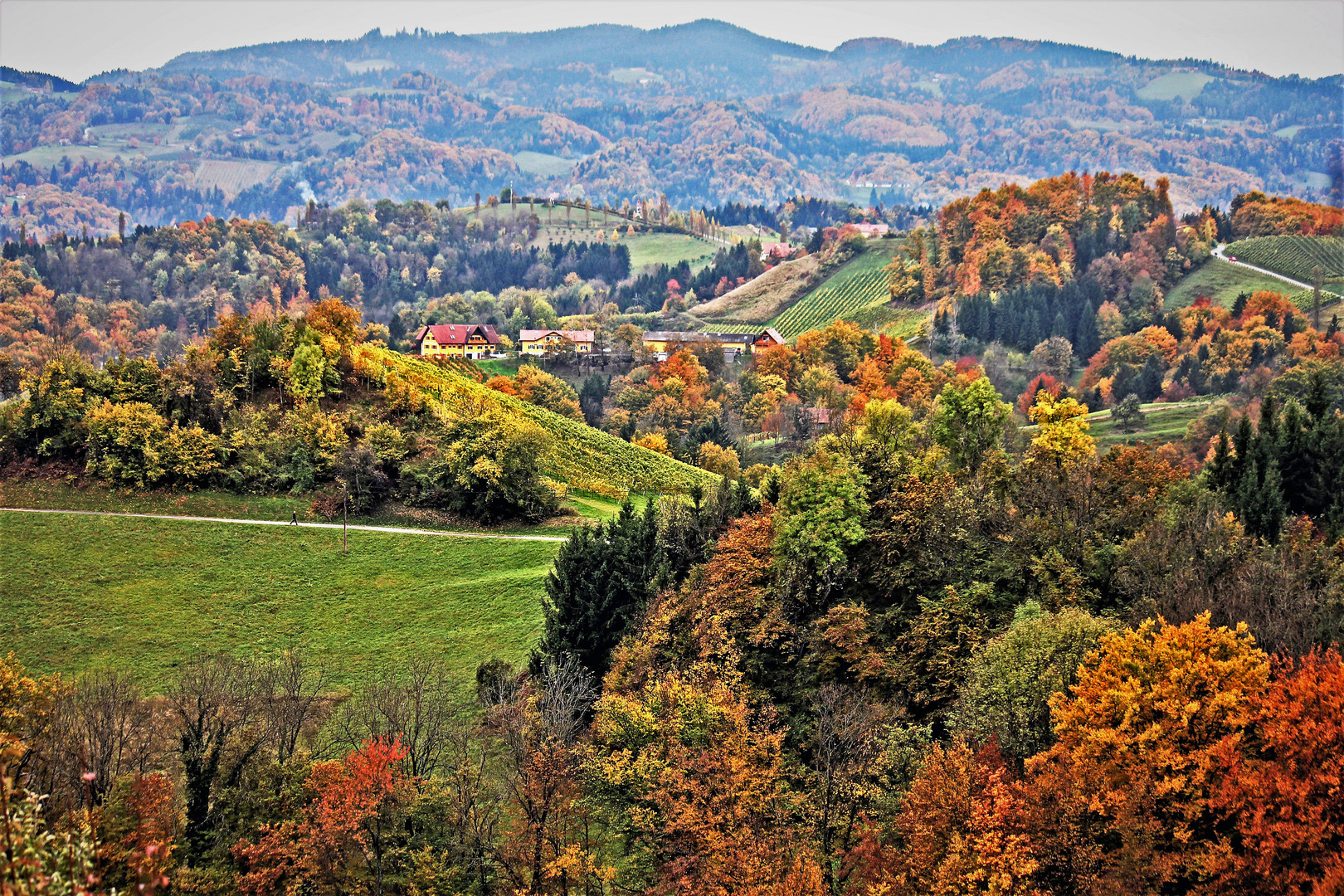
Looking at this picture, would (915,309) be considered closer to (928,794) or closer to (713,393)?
(713,393)

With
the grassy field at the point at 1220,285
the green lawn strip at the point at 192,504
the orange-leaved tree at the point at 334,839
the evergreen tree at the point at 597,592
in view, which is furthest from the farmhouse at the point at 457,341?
the orange-leaved tree at the point at 334,839

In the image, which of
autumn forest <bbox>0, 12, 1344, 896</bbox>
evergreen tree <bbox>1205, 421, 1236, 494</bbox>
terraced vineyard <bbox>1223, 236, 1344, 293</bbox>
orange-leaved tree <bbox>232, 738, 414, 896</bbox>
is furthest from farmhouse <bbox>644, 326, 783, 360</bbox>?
orange-leaved tree <bbox>232, 738, 414, 896</bbox>

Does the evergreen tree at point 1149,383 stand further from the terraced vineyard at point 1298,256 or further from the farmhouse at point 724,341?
the farmhouse at point 724,341

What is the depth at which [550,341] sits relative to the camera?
15175 cm

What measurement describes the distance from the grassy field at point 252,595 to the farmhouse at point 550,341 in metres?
86.3

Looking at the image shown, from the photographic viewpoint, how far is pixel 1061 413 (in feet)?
200

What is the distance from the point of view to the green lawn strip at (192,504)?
6594 cm

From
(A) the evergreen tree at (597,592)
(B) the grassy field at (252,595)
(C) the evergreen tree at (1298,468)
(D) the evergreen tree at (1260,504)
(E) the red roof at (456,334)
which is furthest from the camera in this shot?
(E) the red roof at (456,334)

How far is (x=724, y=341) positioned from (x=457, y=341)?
43.6m

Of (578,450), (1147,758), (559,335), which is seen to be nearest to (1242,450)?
(1147,758)

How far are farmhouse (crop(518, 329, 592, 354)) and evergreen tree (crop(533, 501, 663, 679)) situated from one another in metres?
98.5

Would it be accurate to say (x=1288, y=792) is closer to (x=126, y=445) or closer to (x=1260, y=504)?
(x=1260, y=504)

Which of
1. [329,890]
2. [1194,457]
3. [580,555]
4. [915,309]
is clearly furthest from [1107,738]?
[915,309]

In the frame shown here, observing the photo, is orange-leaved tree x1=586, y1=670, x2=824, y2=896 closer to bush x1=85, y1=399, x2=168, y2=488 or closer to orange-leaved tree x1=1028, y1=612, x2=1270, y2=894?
orange-leaved tree x1=1028, y1=612, x2=1270, y2=894
